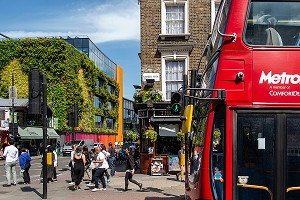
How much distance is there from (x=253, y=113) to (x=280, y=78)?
23.4 inches

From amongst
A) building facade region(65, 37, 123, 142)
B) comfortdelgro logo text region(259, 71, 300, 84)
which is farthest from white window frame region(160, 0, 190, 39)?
building facade region(65, 37, 123, 142)

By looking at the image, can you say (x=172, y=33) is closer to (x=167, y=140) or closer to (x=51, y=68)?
(x=167, y=140)

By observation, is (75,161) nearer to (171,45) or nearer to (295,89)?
(171,45)

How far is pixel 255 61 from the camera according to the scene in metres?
6.09

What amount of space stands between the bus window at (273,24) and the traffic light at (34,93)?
9.50 metres

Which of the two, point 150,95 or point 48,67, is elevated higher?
point 48,67

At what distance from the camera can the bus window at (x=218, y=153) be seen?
6.04 metres

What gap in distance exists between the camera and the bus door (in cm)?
591

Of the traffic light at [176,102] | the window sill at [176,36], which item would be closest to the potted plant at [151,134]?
the window sill at [176,36]

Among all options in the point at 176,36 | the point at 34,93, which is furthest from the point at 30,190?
the point at 176,36

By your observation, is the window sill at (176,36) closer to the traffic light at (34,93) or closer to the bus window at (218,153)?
the traffic light at (34,93)

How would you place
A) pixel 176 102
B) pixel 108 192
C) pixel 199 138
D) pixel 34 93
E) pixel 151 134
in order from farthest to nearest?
pixel 151 134, pixel 108 192, pixel 34 93, pixel 176 102, pixel 199 138

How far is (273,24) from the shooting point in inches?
246

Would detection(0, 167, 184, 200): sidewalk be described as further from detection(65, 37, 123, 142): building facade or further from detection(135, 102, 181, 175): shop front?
detection(65, 37, 123, 142): building facade
